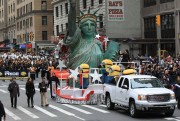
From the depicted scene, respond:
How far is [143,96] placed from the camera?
18188 mm

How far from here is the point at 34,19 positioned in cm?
9106

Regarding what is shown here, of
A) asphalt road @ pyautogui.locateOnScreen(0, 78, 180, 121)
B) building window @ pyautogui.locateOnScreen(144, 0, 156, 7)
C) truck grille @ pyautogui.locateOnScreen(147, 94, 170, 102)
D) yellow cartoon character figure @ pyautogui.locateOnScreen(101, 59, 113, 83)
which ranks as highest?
building window @ pyautogui.locateOnScreen(144, 0, 156, 7)

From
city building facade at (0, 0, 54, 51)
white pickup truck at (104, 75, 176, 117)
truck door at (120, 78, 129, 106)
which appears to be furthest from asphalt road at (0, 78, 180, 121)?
city building facade at (0, 0, 54, 51)

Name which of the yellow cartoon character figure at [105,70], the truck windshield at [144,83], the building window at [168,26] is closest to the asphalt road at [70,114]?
the truck windshield at [144,83]

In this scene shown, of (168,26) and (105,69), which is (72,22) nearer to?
(105,69)

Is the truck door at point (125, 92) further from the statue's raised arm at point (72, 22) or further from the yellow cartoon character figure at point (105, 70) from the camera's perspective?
the statue's raised arm at point (72, 22)

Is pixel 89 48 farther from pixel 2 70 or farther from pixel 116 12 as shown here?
pixel 2 70

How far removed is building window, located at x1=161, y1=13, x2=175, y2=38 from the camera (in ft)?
168

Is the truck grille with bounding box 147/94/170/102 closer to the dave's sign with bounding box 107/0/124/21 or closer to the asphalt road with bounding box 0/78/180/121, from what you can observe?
the asphalt road with bounding box 0/78/180/121

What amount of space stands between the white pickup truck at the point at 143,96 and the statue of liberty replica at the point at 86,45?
875 cm

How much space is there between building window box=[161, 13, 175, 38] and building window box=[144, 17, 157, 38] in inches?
88.6

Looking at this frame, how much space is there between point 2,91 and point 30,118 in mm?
14044

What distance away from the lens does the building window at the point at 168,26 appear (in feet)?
168

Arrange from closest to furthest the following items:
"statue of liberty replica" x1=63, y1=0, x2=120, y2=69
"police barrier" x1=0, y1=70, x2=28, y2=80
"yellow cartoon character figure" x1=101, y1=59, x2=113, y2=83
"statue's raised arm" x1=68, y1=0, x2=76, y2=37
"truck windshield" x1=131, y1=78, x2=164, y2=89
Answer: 1. "truck windshield" x1=131, y1=78, x2=164, y2=89
2. "yellow cartoon character figure" x1=101, y1=59, x2=113, y2=83
3. "statue of liberty replica" x1=63, y1=0, x2=120, y2=69
4. "statue's raised arm" x1=68, y1=0, x2=76, y2=37
5. "police barrier" x1=0, y1=70, x2=28, y2=80
